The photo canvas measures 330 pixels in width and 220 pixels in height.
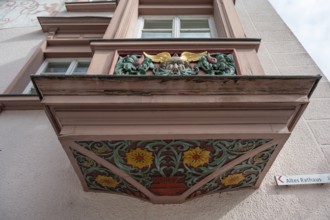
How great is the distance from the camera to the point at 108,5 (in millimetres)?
6875

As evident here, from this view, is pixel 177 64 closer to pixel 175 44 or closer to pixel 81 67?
pixel 175 44

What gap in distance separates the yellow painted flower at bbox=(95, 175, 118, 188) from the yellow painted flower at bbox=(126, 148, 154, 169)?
381mm

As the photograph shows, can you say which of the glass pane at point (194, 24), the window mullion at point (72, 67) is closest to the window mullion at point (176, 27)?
the glass pane at point (194, 24)

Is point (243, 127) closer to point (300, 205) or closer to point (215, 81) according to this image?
point (215, 81)

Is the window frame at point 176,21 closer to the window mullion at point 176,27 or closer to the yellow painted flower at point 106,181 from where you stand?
the window mullion at point 176,27

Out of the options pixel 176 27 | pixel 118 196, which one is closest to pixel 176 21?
pixel 176 27

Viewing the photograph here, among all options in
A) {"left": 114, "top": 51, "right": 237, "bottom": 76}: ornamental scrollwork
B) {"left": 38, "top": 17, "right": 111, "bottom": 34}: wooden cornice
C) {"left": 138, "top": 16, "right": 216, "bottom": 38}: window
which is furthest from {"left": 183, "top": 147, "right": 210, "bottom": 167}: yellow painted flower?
{"left": 38, "top": 17, "right": 111, "bottom": 34}: wooden cornice

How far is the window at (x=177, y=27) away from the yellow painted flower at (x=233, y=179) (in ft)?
7.51

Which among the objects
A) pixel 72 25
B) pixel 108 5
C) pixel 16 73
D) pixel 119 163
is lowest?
pixel 119 163

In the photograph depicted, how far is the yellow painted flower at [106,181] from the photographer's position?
2.96m

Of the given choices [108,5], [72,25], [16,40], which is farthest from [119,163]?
[108,5]

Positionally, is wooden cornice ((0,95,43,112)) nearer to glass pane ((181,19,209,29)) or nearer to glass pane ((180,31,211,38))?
glass pane ((180,31,211,38))

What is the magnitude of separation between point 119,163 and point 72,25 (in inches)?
169

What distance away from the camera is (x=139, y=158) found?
2711 mm
